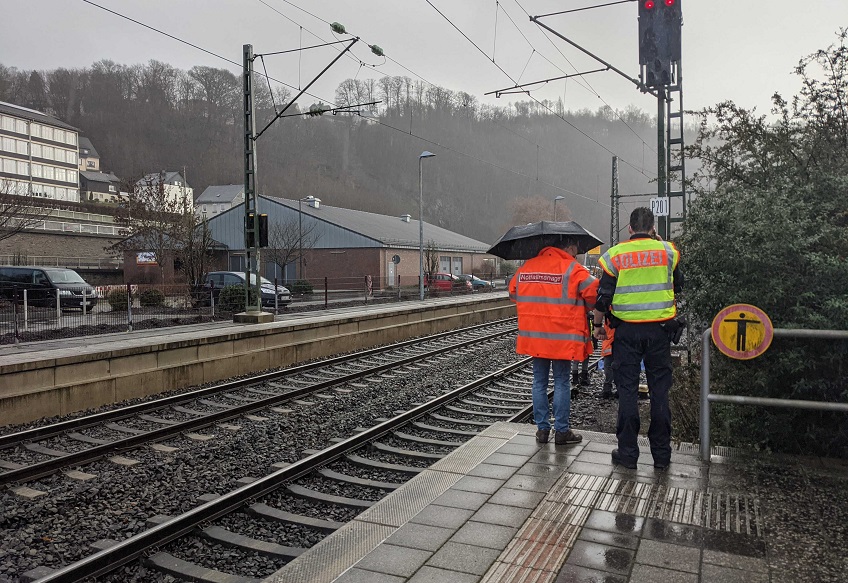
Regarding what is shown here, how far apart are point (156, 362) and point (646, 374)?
8.99 metres

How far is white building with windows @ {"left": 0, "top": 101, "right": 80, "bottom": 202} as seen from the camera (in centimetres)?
6906

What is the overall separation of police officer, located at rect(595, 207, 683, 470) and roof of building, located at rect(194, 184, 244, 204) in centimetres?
8547

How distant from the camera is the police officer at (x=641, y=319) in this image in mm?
5074

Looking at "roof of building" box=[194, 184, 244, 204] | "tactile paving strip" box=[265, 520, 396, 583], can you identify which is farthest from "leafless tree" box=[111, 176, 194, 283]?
"roof of building" box=[194, 184, 244, 204]

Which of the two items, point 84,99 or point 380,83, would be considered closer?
point 380,83

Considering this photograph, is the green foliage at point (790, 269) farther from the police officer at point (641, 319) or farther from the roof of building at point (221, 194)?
the roof of building at point (221, 194)

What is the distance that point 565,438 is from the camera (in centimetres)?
591

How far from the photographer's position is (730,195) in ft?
19.3

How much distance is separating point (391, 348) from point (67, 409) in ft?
25.4

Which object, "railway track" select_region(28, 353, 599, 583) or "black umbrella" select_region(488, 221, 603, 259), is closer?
"railway track" select_region(28, 353, 599, 583)

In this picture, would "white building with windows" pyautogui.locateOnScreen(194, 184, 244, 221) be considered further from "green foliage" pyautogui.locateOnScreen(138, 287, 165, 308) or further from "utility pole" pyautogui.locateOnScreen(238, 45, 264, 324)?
"utility pole" pyautogui.locateOnScreen(238, 45, 264, 324)

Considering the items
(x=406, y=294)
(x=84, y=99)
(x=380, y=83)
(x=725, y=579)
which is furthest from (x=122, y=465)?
(x=84, y=99)

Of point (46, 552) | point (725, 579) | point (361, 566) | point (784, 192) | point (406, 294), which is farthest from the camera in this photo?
point (406, 294)

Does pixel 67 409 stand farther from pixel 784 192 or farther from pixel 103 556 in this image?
pixel 784 192
